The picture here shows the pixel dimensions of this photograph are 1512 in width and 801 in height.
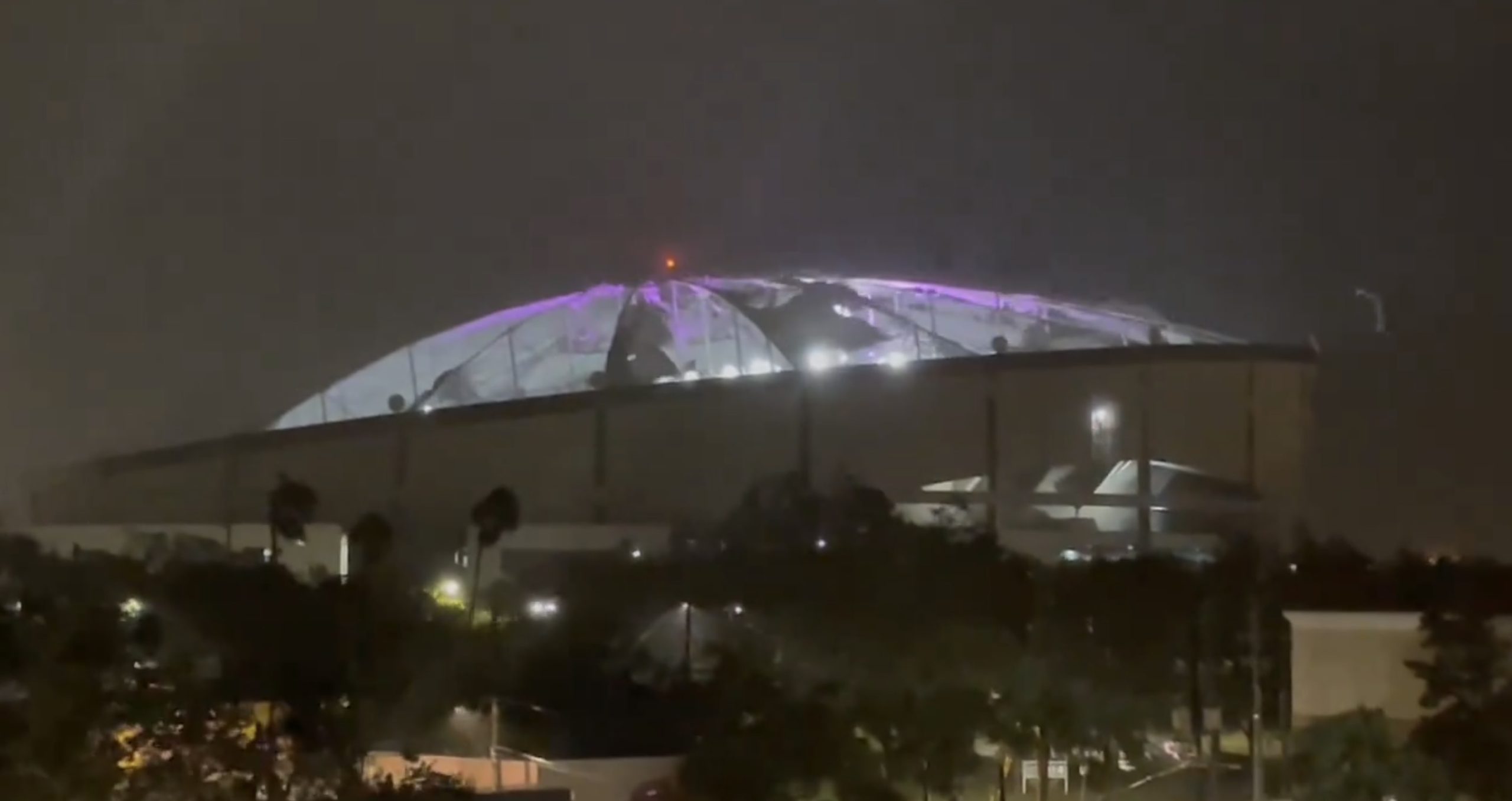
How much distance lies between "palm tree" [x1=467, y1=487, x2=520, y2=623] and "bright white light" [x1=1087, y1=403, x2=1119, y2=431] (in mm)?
2474

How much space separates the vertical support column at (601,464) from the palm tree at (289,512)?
1015mm

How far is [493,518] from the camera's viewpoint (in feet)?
15.3

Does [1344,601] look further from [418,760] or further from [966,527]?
[418,760]

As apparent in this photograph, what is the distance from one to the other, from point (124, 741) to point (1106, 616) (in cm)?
232

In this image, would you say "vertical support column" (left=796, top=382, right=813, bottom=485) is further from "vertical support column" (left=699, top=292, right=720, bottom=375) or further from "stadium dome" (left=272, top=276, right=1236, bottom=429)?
"vertical support column" (left=699, top=292, right=720, bottom=375)

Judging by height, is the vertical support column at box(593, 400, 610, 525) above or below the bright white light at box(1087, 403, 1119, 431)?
below

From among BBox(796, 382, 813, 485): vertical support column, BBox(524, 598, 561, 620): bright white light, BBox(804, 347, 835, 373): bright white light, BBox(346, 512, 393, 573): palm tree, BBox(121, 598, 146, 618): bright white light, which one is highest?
BBox(804, 347, 835, 373): bright white light

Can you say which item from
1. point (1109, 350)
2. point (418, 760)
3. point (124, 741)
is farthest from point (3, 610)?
point (1109, 350)

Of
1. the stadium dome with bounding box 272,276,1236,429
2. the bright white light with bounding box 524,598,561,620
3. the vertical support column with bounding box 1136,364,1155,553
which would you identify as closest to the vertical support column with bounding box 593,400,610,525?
the stadium dome with bounding box 272,276,1236,429

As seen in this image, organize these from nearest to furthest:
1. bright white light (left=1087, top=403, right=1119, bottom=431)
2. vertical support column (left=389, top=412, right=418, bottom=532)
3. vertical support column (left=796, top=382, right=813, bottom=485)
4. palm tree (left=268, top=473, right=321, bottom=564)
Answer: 1. palm tree (left=268, top=473, right=321, bottom=564)
2. vertical support column (left=389, top=412, right=418, bottom=532)
3. vertical support column (left=796, top=382, right=813, bottom=485)
4. bright white light (left=1087, top=403, right=1119, bottom=431)

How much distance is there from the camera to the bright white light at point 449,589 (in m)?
3.58

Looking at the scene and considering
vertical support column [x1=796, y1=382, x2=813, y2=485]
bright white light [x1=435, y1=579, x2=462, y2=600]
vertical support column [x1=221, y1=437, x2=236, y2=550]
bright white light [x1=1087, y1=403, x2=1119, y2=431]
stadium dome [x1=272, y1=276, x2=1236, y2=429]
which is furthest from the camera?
bright white light [x1=1087, y1=403, x2=1119, y2=431]

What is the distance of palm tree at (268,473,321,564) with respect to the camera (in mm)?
3811

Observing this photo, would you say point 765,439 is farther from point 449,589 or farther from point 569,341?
point 449,589
